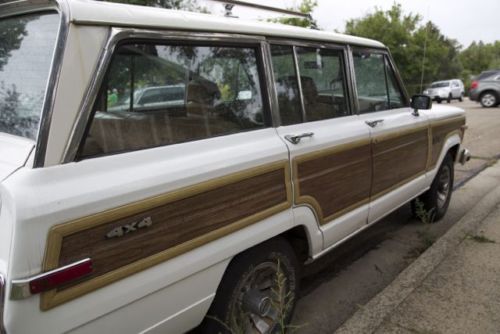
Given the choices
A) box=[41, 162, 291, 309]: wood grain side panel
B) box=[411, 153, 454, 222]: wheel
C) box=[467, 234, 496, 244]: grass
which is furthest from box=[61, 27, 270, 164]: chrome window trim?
box=[411, 153, 454, 222]: wheel

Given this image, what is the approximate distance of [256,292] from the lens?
2432 mm

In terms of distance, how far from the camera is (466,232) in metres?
Answer: 4.11

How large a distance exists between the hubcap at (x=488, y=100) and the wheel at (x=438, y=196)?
55.1ft

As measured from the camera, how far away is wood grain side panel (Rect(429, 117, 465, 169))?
4238 mm

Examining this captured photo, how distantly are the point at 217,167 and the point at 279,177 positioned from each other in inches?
18.3

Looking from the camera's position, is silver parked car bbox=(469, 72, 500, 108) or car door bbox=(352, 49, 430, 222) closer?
car door bbox=(352, 49, 430, 222)

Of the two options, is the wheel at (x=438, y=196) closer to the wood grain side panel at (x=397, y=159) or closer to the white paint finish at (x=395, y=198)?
the white paint finish at (x=395, y=198)

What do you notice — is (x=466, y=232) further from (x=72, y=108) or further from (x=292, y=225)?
(x=72, y=108)

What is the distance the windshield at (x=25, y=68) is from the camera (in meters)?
1.76

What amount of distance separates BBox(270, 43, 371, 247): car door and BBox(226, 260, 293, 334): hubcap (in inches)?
18.3

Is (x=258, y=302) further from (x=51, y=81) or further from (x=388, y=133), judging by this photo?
(x=388, y=133)

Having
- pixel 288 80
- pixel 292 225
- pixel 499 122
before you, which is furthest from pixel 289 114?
pixel 499 122

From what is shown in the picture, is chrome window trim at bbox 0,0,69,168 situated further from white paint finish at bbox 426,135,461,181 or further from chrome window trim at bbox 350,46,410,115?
white paint finish at bbox 426,135,461,181

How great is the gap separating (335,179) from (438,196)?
249 centimetres
